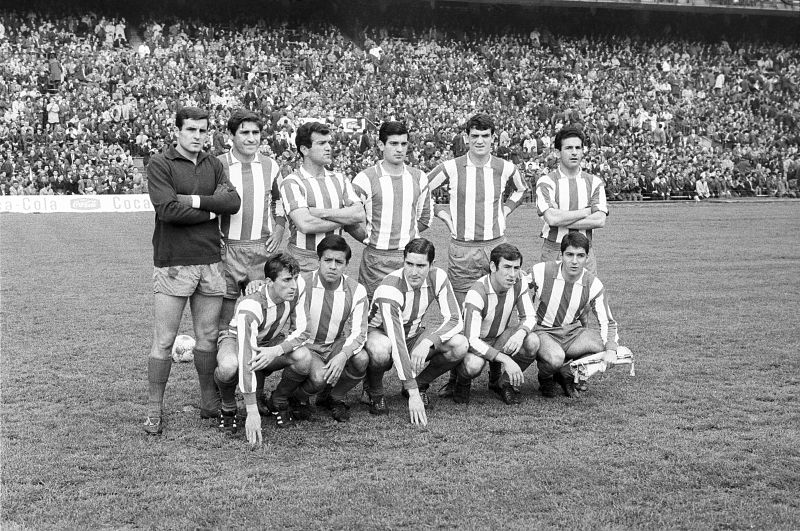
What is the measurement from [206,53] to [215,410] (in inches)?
1128

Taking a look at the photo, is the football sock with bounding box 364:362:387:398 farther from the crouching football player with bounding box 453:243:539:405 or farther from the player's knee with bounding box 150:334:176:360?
the player's knee with bounding box 150:334:176:360

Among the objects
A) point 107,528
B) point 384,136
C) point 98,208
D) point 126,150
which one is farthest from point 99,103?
point 107,528

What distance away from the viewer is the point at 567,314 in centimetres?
614

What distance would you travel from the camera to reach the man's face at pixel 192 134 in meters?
5.10

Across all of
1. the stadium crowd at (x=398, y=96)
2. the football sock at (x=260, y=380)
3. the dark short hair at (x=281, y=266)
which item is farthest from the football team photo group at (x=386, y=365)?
the stadium crowd at (x=398, y=96)

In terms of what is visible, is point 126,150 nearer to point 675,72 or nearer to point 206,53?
point 206,53

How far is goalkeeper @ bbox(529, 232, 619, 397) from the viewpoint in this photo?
589 centimetres

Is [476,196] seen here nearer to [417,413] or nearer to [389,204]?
[389,204]

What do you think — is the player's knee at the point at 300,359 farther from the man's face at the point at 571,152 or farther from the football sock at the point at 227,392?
the man's face at the point at 571,152

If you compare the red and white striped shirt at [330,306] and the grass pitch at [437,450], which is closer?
the grass pitch at [437,450]

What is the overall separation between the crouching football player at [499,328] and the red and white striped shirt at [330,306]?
820 mm

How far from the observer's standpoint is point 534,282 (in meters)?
6.19

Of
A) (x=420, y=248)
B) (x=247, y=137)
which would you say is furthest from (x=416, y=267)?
(x=247, y=137)

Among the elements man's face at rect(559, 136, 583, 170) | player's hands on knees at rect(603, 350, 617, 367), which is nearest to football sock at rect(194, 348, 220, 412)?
player's hands on knees at rect(603, 350, 617, 367)
